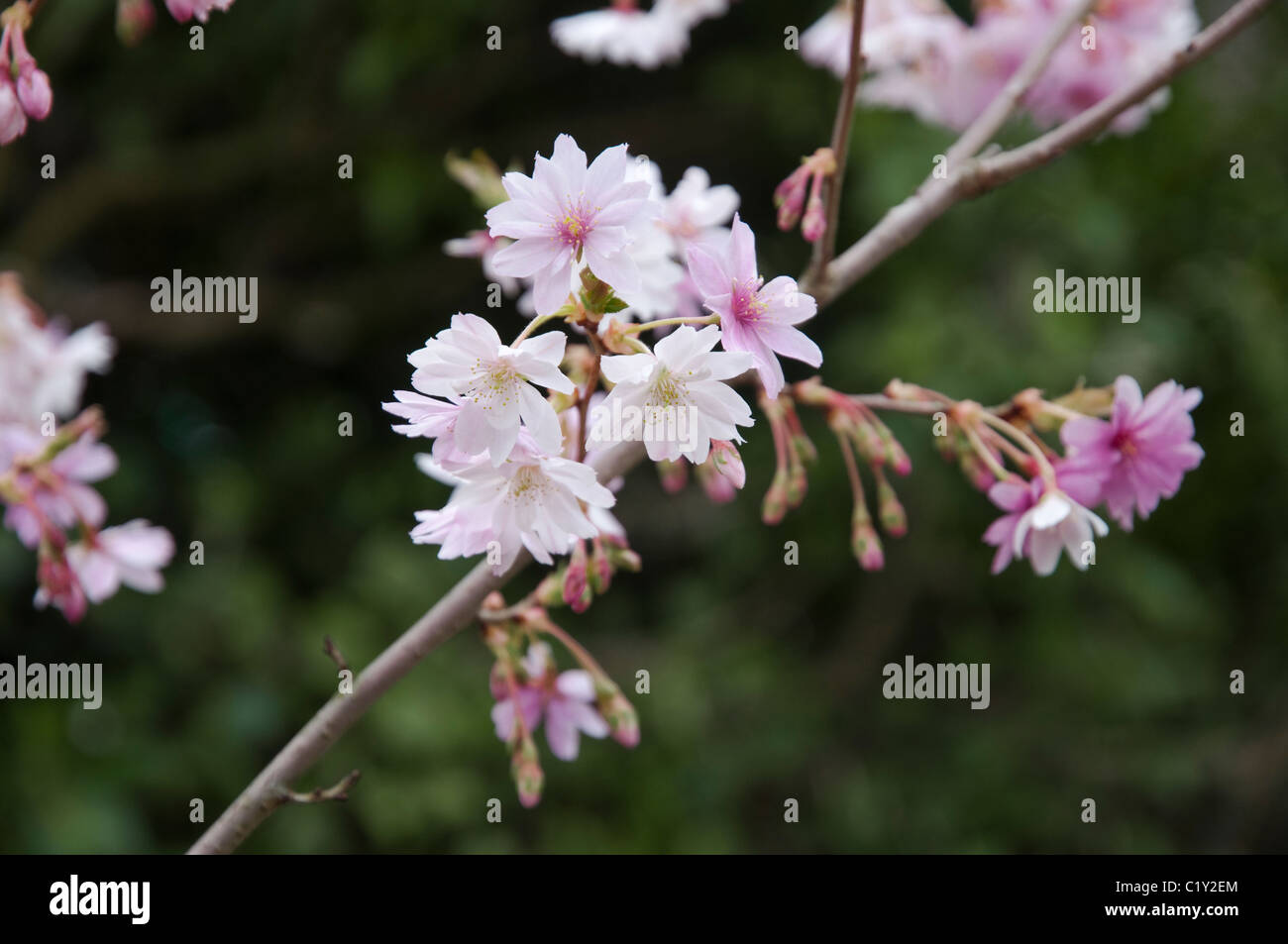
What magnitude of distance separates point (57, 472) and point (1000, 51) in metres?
0.85

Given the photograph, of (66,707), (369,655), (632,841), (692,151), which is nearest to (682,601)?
(632,841)

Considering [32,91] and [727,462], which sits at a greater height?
[32,91]

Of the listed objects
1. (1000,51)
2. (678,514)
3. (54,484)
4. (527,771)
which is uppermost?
(1000,51)

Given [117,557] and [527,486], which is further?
[117,557]

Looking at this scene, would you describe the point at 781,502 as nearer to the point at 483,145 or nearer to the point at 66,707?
the point at 66,707

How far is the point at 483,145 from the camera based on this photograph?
2307 millimetres

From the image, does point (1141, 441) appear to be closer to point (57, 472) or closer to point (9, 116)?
point (9, 116)

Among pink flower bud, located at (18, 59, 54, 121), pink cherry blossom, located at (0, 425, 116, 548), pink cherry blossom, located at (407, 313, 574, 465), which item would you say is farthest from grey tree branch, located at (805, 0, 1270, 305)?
pink cherry blossom, located at (0, 425, 116, 548)

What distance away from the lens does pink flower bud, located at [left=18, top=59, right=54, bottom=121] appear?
0.58m

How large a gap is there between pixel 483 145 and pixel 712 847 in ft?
4.79

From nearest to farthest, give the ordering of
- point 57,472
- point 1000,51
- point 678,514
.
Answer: point 57,472
point 1000,51
point 678,514

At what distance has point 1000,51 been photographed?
984mm

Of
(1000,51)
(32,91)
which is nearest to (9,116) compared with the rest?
(32,91)
